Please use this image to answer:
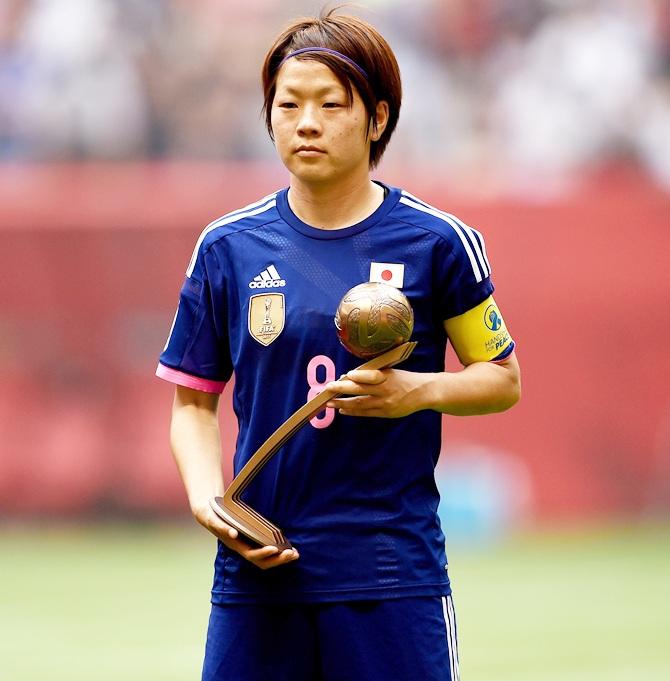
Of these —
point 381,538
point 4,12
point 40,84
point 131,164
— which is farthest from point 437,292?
point 4,12

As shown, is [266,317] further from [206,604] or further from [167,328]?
[167,328]

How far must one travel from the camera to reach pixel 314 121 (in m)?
3.97

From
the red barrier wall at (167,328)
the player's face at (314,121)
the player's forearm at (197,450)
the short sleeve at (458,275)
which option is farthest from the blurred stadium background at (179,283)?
the player's face at (314,121)

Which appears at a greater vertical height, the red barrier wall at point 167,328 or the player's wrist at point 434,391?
the red barrier wall at point 167,328

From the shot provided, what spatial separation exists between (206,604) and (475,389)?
5617mm

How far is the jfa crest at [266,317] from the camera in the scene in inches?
159

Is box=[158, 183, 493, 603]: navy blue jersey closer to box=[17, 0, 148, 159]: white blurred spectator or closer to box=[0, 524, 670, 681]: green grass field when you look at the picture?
box=[0, 524, 670, 681]: green grass field

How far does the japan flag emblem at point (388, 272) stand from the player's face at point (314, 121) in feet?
0.85

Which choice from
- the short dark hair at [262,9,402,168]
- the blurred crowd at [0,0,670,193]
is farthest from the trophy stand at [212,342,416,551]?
the blurred crowd at [0,0,670,193]

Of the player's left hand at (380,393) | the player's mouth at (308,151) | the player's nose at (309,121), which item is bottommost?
the player's left hand at (380,393)

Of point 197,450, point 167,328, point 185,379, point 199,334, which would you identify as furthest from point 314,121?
point 167,328

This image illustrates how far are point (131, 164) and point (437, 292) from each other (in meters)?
8.28

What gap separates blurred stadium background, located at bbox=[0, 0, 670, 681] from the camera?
10.6m

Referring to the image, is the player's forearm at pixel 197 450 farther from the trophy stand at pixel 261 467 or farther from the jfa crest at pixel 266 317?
the jfa crest at pixel 266 317
